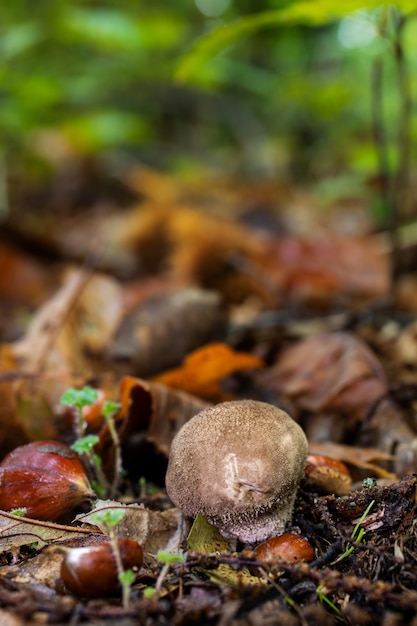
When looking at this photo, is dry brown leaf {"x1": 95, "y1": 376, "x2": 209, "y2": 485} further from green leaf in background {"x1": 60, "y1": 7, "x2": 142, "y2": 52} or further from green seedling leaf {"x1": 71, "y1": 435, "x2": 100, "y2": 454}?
green leaf in background {"x1": 60, "y1": 7, "x2": 142, "y2": 52}

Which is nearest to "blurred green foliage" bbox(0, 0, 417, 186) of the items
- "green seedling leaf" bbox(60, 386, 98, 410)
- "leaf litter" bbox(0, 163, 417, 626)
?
"leaf litter" bbox(0, 163, 417, 626)

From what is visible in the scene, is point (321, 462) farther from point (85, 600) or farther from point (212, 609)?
point (85, 600)

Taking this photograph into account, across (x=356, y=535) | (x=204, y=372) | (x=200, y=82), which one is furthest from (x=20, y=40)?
(x=356, y=535)

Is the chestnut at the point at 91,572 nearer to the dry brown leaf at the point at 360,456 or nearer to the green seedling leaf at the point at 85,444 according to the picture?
the green seedling leaf at the point at 85,444

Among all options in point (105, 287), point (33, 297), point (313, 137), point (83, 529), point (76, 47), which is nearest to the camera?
point (83, 529)

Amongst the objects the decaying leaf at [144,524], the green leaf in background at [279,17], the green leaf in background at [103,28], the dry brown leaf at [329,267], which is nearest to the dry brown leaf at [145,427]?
the decaying leaf at [144,524]

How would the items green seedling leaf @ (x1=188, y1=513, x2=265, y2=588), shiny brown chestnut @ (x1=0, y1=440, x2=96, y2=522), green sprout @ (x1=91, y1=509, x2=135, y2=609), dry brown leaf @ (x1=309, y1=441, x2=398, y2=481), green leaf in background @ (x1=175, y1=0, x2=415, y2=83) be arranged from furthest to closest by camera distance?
green leaf in background @ (x1=175, y1=0, x2=415, y2=83), dry brown leaf @ (x1=309, y1=441, x2=398, y2=481), shiny brown chestnut @ (x1=0, y1=440, x2=96, y2=522), green seedling leaf @ (x1=188, y1=513, x2=265, y2=588), green sprout @ (x1=91, y1=509, x2=135, y2=609)

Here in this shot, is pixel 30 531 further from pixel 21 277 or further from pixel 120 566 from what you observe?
pixel 21 277

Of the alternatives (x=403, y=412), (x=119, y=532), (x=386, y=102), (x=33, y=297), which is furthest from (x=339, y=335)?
(x=386, y=102)
